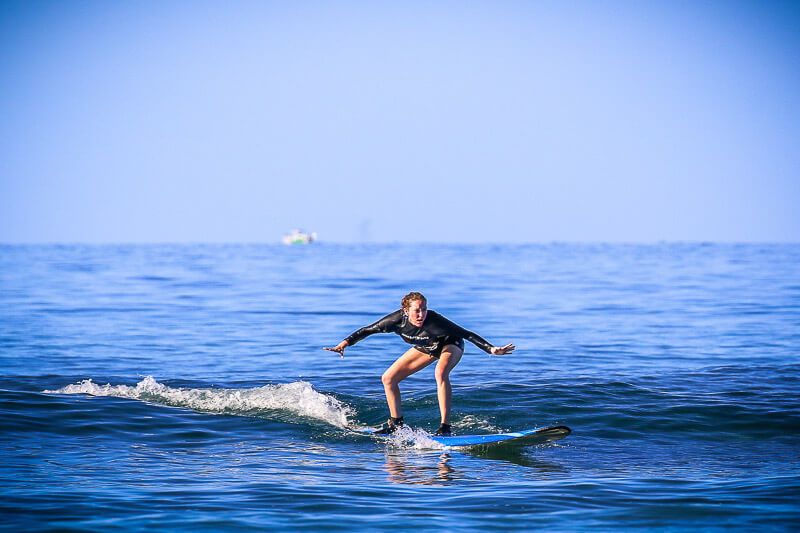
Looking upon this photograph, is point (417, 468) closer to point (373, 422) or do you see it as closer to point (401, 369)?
point (401, 369)

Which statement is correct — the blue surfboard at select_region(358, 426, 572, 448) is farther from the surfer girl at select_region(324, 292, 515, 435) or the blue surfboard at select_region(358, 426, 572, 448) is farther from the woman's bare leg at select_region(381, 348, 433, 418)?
the woman's bare leg at select_region(381, 348, 433, 418)

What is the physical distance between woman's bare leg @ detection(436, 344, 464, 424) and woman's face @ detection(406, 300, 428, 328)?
0.59 m

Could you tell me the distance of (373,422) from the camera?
50.6ft

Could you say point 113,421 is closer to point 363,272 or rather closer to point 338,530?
point 338,530

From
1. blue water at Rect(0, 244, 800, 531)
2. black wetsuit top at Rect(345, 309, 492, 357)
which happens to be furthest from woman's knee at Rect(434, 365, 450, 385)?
blue water at Rect(0, 244, 800, 531)

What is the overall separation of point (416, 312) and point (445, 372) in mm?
974

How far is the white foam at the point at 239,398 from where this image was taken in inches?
612

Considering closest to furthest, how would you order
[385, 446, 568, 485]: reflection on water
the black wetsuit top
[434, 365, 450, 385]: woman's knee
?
[385, 446, 568, 485]: reflection on water
[434, 365, 450, 385]: woman's knee
the black wetsuit top

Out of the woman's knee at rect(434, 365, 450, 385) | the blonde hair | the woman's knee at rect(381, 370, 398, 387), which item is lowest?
the woman's knee at rect(381, 370, 398, 387)

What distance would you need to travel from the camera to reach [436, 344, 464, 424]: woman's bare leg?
43.4 feet

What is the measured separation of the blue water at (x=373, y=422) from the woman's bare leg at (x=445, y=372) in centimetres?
84

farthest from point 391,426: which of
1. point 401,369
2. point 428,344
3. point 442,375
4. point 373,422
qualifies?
point 373,422

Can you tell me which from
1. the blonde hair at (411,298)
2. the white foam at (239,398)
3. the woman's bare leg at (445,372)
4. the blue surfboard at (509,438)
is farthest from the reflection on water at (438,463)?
the white foam at (239,398)

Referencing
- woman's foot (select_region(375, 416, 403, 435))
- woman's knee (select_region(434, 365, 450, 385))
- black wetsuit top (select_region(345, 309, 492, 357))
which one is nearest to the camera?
woman's knee (select_region(434, 365, 450, 385))
